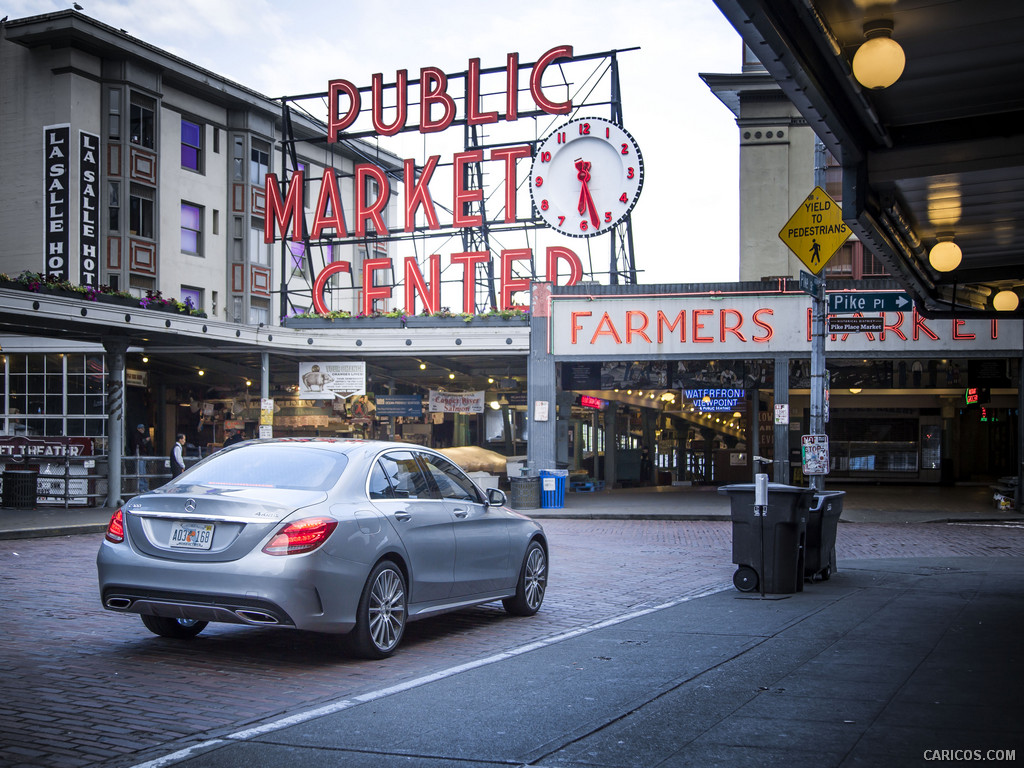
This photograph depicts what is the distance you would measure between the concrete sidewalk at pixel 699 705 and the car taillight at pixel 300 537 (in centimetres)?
115

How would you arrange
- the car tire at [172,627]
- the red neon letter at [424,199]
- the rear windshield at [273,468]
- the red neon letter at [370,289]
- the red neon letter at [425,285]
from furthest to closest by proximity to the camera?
the red neon letter at [424,199], the red neon letter at [370,289], the red neon letter at [425,285], the car tire at [172,627], the rear windshield at [273,468]

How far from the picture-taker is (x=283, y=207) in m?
36.3

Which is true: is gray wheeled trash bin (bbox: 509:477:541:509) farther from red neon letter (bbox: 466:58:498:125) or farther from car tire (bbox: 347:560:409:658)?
car tire (bbox: 347:560:409:658)

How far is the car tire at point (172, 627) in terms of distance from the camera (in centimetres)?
805

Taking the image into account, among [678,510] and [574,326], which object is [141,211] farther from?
[678,510]

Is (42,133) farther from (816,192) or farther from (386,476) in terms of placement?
(386,476)

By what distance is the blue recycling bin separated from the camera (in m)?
26.0

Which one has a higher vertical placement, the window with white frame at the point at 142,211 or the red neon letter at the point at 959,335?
the window with white frame at the point at 142,211

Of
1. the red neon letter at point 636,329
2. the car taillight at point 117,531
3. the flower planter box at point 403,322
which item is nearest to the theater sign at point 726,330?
the red neon letter at point 636,329

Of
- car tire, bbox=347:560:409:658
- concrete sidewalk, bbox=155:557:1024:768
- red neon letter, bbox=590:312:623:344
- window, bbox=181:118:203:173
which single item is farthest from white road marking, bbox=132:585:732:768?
window, bbox=181:118:203:173

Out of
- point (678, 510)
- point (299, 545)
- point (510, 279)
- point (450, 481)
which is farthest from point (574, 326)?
point (299, 545)

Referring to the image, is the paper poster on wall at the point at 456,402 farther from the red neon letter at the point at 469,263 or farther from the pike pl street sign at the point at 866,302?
the pike pl street sign at the point at 866,302

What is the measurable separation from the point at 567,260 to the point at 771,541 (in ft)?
66.2

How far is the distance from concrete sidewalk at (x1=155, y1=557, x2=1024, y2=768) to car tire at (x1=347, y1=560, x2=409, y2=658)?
0.77m
